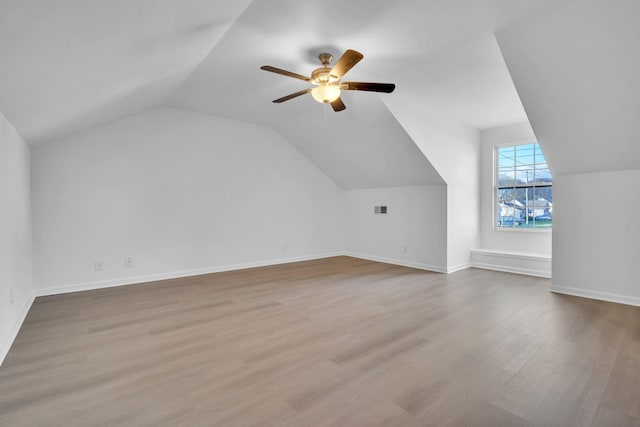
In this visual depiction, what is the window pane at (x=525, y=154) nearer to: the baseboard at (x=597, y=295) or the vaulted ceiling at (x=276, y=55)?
the vaulted ceiling at (x=276, y=55)

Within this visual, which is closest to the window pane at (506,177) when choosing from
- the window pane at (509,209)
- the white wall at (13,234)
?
the window pane at (509,209)

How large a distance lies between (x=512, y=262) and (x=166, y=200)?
5.45 m

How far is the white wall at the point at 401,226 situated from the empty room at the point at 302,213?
0.04 m

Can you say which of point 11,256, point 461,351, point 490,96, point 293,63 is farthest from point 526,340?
point 11,256

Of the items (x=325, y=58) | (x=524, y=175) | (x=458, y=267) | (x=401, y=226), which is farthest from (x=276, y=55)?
(x=524, y=175)

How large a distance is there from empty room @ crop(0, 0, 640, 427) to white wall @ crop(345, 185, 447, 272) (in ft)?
0.13

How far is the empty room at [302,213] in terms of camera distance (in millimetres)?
1815

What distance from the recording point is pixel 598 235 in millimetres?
3564

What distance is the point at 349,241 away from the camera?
6789mm

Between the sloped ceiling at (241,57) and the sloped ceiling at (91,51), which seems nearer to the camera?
the sloped ceiling at (91,51)

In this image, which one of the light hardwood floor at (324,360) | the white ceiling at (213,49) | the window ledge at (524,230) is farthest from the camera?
the window ledge at (524,230)

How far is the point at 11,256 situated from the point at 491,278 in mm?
5521

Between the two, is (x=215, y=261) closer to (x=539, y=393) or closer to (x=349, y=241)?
(x=349, y=241)

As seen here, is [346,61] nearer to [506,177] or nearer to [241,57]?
[241,57]
